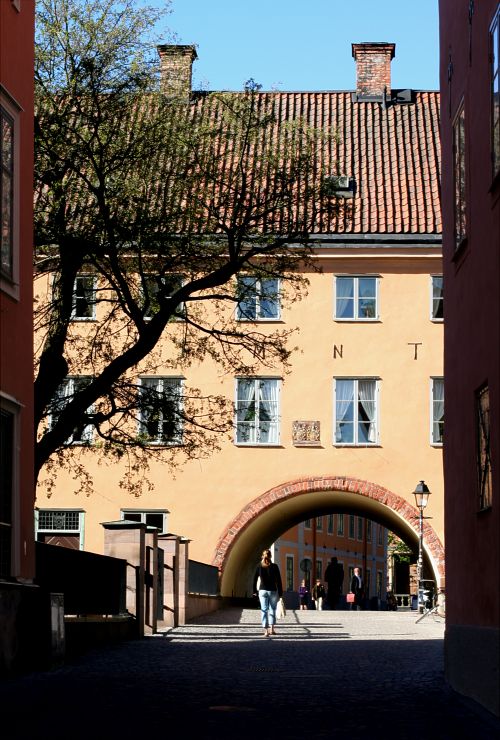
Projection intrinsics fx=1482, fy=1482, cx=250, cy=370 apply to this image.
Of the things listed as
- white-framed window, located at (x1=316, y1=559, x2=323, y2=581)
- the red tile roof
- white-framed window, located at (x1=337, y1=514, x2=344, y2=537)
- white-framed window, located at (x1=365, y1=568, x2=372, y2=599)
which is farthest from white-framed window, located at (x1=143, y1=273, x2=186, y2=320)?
white-framed window, located at (x1=365, y1=568, x2=372, y2=599)

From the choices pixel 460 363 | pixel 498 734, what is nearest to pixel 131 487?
pixel 460 363

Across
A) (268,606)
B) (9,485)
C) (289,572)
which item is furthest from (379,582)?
(9,485)

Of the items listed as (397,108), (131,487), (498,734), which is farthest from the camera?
(397,108)

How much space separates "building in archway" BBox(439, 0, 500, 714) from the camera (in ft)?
39.4

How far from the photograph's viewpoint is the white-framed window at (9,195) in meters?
15.4

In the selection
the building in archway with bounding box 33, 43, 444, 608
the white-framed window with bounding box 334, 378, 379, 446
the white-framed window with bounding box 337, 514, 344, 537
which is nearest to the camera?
the building in archway with bounding box 33, 43, 444, 608

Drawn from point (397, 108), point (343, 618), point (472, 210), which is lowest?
point (343, 618)

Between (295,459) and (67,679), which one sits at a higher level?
(295,459)

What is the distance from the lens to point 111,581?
22.1 metres

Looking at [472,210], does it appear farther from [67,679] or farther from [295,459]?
[295,459]

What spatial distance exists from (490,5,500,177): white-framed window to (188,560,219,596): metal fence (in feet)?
69.7

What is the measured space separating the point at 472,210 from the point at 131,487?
524 inches

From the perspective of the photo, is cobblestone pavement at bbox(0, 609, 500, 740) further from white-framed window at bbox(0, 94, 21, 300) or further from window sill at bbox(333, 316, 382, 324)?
window sill at bbox(333, 316, 382, 324)

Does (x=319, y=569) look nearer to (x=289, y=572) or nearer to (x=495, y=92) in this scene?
(x=289, y=572)
